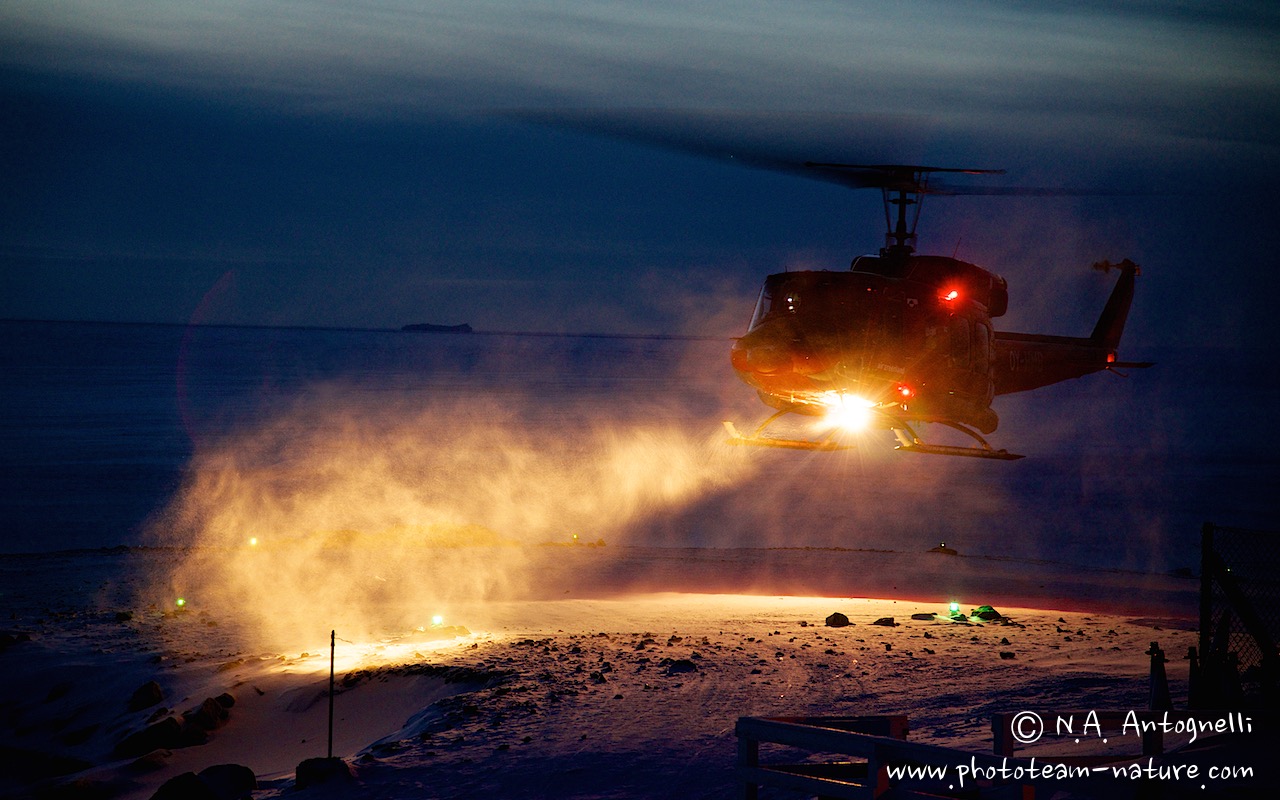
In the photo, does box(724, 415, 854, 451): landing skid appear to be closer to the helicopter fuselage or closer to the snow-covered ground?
the helicopter fuselage

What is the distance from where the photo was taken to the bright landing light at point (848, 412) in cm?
1442

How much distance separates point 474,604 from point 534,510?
27288mm

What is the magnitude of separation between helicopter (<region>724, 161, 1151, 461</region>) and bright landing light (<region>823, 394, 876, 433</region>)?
A: 0.02 meters

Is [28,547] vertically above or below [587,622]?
above

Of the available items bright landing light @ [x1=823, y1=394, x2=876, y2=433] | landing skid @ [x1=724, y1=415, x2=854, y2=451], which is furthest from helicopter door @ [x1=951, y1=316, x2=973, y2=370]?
landing skid @ [x1=724, y1=415, x2=854, y2=451]

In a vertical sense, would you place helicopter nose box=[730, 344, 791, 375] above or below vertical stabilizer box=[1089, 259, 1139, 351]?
below

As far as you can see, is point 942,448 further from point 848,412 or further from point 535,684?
point 535,684

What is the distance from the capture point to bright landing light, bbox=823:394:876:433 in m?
14.4

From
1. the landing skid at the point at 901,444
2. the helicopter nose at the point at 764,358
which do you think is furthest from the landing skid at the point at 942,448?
the helicopter nose at the point at 764,358

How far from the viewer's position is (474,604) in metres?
21.8

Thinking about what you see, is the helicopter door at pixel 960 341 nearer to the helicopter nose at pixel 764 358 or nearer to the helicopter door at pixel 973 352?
the helicopter door at pixel 973 352

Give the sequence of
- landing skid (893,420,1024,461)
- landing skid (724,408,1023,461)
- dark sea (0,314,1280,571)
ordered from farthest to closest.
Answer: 1. dark sea (0,314,1280,571)
2. landing skid (724,408,1023,461)
3. landing skid (893,420,1024,461)

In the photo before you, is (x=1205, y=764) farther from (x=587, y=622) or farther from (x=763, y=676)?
(x=587, y=622)

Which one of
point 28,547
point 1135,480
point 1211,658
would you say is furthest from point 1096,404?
point 1211,658
